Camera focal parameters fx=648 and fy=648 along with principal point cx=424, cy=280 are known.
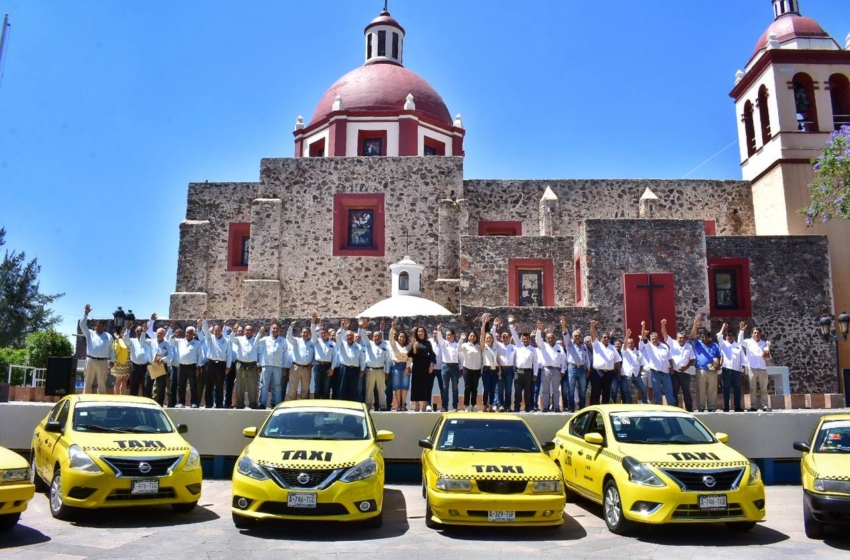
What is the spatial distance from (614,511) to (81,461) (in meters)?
5.91

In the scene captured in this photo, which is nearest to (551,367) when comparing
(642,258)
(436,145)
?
(642,258)

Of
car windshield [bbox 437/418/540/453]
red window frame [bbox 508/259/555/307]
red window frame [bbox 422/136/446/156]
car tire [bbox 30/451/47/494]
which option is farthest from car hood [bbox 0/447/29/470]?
red window frame [bbox 422/136/446/156]

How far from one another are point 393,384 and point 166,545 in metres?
5.89

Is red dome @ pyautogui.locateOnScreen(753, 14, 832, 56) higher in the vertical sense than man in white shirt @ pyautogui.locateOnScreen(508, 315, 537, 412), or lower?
higher

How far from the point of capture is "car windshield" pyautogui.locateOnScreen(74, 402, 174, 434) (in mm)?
8008

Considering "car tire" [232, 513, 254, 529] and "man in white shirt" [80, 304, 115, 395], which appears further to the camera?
"man in white shirt" [80, 304, 115, 395]

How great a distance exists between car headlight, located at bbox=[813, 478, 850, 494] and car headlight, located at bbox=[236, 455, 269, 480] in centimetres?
573

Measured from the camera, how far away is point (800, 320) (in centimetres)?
1866

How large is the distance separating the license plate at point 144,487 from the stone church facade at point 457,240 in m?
10.8

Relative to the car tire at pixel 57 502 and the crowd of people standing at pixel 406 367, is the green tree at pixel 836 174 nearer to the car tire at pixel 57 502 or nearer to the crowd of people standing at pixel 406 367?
the crowd of people standing at pixel 406 367

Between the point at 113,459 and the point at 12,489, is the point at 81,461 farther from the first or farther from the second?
the point at 12,489

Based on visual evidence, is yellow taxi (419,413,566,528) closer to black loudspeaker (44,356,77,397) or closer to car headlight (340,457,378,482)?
car headlight (340,457,378,482)

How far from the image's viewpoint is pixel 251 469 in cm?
678

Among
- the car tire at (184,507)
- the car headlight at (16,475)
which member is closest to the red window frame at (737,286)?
the car tire at (184,507)
